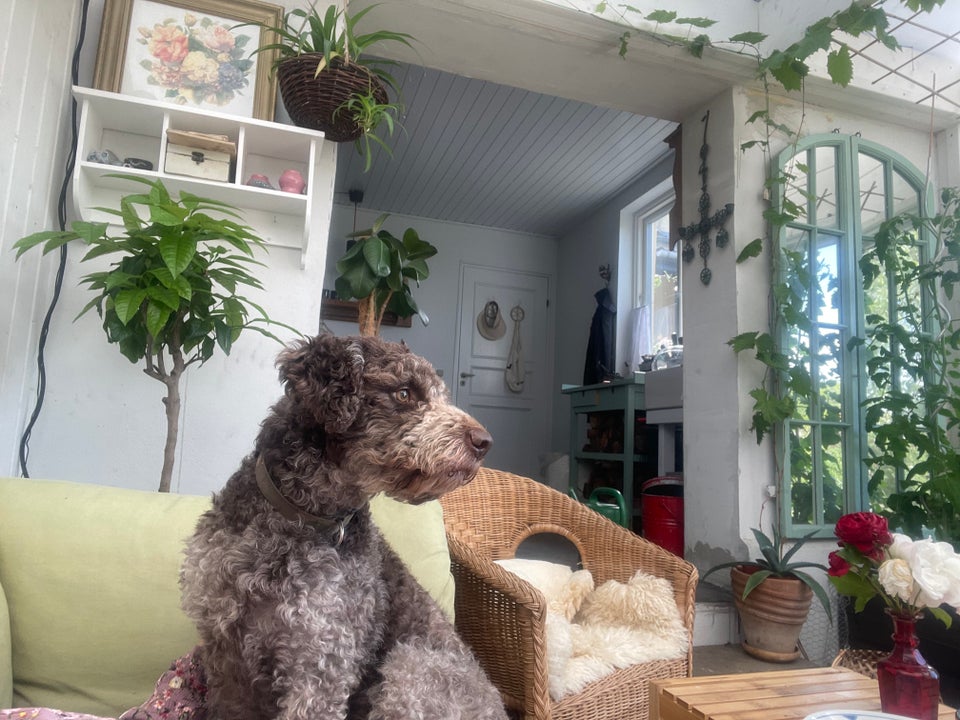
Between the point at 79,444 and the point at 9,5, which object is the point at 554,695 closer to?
the point at 79,444

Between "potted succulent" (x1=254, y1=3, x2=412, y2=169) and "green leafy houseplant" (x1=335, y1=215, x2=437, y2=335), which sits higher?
"potted succulent" (x1=254, y1=3, x2=412, y2=169)

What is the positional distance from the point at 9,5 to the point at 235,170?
2.26 ft

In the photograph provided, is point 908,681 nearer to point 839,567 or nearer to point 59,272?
point 839,567

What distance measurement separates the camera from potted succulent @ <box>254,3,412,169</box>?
1960mm

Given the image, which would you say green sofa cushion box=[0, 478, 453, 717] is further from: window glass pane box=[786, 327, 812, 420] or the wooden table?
window glass pane box=[786, 327, 812, 420]

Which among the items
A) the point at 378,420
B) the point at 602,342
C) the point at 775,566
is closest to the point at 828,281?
the point at 775,566

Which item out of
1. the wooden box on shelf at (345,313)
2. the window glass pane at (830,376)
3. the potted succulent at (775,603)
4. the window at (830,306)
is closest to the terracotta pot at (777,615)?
the potted succulent at (775,603)

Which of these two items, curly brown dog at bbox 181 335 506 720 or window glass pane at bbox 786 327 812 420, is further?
window glass pane at bbox 786 327 812 420

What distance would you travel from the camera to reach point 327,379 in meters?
0.95

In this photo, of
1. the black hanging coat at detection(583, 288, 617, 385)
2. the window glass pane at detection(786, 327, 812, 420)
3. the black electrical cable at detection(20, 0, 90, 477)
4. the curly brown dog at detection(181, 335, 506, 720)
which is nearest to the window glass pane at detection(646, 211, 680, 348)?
the black hanging coat at detection(583, 288, 617, 385)

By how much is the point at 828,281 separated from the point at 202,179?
2.93 m

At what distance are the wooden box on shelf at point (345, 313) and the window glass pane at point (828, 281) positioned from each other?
3333mm

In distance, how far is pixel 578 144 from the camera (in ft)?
16.8

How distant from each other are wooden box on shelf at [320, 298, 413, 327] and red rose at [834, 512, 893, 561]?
14.7ft
